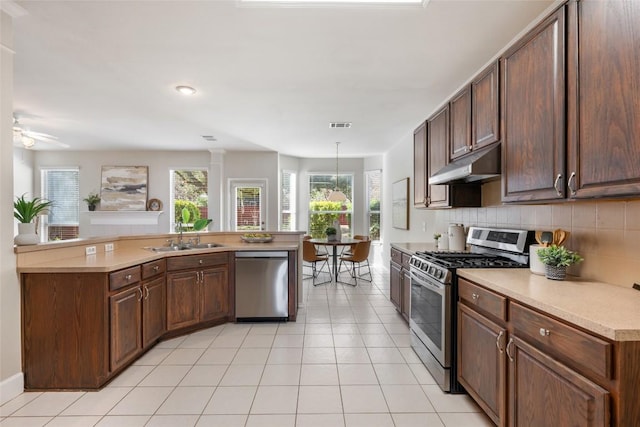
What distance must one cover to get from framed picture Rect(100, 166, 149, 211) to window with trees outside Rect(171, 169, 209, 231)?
0.57 metres

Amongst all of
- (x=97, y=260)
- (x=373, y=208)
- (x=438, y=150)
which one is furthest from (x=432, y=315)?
(x=373, y=208)

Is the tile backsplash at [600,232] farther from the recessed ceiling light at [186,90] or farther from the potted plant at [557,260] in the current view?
the recessed ceiling light at [186,90]

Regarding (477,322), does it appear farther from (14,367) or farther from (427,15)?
(14,367)

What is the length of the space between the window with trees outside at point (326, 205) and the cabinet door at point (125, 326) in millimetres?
5065

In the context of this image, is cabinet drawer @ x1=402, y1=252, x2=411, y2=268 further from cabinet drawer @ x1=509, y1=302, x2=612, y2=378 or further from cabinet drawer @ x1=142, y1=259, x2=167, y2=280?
cabinet drawer @ x1=142, y1=259, x2=167, y2=280

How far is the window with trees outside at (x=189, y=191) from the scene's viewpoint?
6785 millimetres

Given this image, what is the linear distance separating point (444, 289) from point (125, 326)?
2.44 m

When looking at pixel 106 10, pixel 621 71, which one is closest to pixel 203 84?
pixel 106 10

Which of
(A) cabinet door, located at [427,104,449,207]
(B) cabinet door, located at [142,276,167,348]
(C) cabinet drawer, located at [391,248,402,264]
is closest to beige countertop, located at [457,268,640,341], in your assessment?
(A) cabinet door, located at [427,104,449,207]

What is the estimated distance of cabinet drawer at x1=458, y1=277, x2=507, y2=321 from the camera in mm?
1684

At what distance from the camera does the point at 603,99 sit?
142 cm

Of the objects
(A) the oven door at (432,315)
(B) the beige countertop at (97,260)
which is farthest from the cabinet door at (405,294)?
(B) the beige countertop at (97,260)

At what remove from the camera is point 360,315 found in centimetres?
396

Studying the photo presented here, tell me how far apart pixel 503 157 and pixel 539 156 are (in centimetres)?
40
